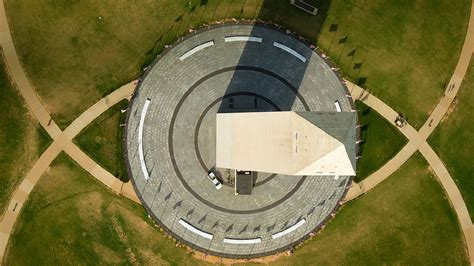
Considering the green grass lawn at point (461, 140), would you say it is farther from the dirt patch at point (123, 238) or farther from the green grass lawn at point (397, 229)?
the dirt patch at point (123, 238)

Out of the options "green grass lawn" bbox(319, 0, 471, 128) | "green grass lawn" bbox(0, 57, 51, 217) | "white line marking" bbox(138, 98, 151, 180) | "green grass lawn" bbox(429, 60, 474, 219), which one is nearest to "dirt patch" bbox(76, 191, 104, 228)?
"white line marking" bbox(138, 98, 151, 180)

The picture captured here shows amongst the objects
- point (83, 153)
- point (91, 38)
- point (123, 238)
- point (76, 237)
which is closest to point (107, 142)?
point (83, 153)

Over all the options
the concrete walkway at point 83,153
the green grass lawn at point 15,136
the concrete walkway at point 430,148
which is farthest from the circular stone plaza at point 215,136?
the green grass lawn at point 15,136

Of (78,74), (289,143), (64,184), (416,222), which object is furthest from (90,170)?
(416,222)

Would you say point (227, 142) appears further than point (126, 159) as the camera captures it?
No

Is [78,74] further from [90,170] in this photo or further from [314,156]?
[314,156]

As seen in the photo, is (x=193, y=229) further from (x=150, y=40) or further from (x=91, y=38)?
(x=91, y=38)
